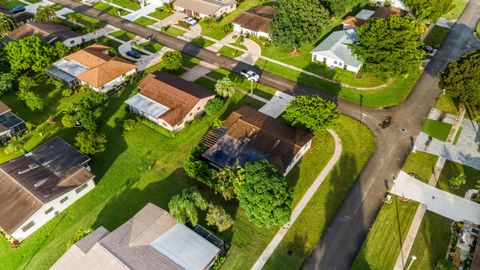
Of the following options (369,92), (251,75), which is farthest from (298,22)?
(369,92)

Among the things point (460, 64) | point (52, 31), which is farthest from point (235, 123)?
point (52, 31)

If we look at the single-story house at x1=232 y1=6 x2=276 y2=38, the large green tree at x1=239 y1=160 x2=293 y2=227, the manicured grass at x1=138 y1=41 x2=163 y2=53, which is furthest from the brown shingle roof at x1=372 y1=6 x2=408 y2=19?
the large green tree at x1=239 y1=160 x2=293 y2=227

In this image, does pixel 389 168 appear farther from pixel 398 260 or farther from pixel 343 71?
pixel 343 71

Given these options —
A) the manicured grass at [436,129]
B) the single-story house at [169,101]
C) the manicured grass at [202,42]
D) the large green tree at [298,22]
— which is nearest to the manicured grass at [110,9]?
the manicured grass at [202,42]

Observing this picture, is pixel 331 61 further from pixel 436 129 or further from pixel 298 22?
pixel 436 129

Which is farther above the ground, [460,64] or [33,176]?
[460,64]
